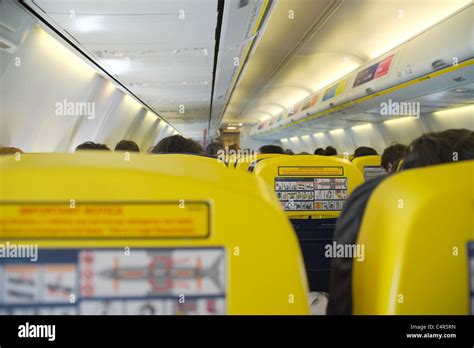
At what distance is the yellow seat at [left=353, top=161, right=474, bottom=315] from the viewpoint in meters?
0.89

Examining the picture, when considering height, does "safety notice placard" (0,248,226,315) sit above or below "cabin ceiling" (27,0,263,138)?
below

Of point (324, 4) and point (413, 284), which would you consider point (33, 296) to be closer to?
point (413, 284)

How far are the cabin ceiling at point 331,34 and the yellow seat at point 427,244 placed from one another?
5339mm

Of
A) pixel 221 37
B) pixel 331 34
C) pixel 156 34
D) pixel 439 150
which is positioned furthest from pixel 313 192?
pixel 331 34

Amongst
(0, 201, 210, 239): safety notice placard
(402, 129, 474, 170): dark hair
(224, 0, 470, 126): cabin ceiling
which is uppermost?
(224, 0, 470, 126): cabin ceiling

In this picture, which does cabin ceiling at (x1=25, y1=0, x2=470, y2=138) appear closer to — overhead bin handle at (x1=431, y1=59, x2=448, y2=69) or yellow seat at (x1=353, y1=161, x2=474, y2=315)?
overhead bin handle at (x1=431, y1=59, x2=448, y2=69)

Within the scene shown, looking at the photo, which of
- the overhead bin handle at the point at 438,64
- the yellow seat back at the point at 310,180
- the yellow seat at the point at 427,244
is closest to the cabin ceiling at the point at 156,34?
the yellow seat back at the point at 310,180

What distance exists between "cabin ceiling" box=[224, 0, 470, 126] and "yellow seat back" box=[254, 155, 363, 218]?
3.30 m

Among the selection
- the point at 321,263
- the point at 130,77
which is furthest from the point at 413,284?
the point at 130,77

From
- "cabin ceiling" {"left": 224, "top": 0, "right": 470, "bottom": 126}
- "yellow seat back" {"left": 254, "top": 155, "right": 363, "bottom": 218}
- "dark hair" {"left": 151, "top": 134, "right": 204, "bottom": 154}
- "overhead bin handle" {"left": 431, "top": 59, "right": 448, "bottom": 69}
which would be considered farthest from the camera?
"cabin ceiling" {"left": 224, "top": 0, "right": 470, "bottom": 126}

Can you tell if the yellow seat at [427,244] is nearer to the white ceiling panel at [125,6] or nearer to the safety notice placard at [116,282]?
the safety notice placard at [116,282]

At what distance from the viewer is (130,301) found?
2.77 feet

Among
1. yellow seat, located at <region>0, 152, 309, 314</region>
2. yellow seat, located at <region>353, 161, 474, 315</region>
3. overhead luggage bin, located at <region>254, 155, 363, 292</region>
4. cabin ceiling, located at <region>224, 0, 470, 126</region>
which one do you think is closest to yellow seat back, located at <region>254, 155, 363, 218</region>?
overhead luggage bin, located at <region>254, 155, 363, 292</region>
